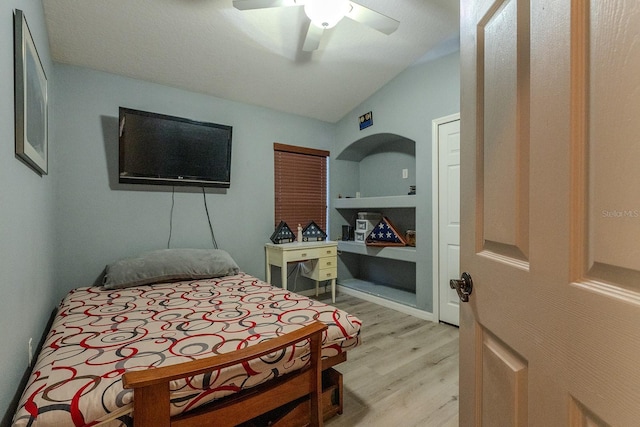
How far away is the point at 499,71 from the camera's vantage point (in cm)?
75

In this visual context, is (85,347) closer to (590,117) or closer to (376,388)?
(376,388)

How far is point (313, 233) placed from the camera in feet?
12.3

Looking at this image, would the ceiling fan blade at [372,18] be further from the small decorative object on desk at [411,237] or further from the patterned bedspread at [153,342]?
the small decorative object on desk at [411,237]

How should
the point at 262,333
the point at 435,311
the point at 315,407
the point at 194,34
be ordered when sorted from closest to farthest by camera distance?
1. the point at 315,407
2. the point at 262,333
3. the point at 194,34
4. the point at 435,311

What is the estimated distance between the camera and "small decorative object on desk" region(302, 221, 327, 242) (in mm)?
3708

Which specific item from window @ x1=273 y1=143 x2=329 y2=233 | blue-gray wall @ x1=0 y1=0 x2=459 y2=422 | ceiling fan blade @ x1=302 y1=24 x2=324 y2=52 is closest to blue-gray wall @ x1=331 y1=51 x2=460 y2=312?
blue-gray wall @ x1=0 y1=0 x2=459 y2=422

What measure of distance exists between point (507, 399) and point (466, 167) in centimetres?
64

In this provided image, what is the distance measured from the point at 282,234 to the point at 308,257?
0.43m

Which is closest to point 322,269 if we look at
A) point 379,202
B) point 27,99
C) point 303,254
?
point 303,254

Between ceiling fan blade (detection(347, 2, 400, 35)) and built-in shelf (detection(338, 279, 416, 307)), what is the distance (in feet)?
8.78

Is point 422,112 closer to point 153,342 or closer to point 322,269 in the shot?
point 322,269

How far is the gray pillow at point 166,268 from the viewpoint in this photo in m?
2.28

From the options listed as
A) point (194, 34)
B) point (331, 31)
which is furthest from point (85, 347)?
point (331, 31)

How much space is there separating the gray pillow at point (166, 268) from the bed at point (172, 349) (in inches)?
0.5
